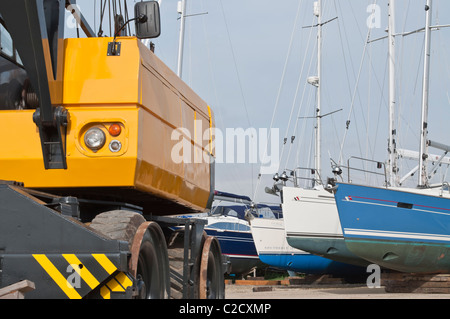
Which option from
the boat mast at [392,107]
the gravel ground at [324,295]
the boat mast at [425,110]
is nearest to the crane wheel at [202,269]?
the gravel ground at [324,295]

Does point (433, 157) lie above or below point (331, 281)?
above

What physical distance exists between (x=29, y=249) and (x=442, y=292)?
17.1 m

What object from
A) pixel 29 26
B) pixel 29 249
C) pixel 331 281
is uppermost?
pixel 29 26

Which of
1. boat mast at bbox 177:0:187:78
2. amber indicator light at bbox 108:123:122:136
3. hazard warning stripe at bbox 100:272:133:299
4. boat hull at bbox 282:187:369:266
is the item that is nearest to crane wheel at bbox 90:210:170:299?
hazard warning stripe at bbox 100:272:133:299

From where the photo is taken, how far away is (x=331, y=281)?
93.0ft

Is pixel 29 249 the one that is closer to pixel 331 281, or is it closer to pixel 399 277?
pixel 399 277

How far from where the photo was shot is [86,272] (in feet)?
15.6

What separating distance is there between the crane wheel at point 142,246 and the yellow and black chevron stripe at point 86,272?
11.2 inches

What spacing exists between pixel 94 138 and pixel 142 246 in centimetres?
97

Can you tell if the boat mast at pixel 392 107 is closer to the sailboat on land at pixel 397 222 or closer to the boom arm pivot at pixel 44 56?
the sailboat on land at pixel 397 222

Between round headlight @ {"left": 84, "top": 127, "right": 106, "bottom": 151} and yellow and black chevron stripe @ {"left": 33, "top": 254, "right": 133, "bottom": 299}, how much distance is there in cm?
131

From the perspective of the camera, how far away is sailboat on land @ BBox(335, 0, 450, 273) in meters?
20.2
